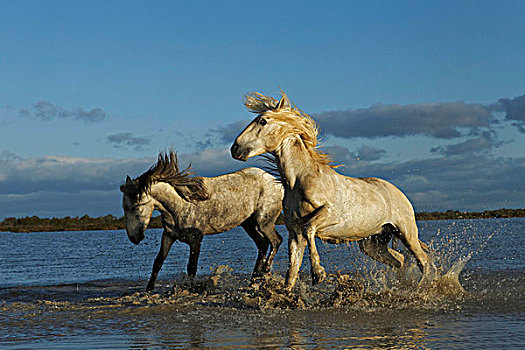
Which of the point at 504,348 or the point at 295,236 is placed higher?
the point at 295,236

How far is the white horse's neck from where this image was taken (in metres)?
7.28

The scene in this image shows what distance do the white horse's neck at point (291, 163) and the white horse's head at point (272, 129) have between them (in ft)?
0.24

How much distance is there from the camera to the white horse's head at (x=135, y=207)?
10047 millimetres

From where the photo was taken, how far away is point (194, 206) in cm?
1015

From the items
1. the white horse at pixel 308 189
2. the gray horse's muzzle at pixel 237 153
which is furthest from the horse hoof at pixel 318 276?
the gray horse's muzzle at pixel 237 153

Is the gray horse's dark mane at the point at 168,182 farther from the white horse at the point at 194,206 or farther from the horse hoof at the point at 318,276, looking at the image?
the horse hoof at the point at 318,276

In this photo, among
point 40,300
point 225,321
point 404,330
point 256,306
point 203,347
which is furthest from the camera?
point 40,300

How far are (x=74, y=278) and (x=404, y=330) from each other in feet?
32.3

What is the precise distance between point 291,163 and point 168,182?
346 cm

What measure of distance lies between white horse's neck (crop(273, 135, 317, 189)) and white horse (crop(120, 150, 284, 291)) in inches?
121

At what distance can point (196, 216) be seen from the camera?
33.2ft

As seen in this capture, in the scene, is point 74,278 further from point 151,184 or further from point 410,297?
point 410,297

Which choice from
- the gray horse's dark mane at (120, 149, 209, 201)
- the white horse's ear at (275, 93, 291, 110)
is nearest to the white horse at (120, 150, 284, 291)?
the gray horse's dark mane at (120, 149, 209, 201)

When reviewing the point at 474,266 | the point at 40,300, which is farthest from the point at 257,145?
the point at 474,266
